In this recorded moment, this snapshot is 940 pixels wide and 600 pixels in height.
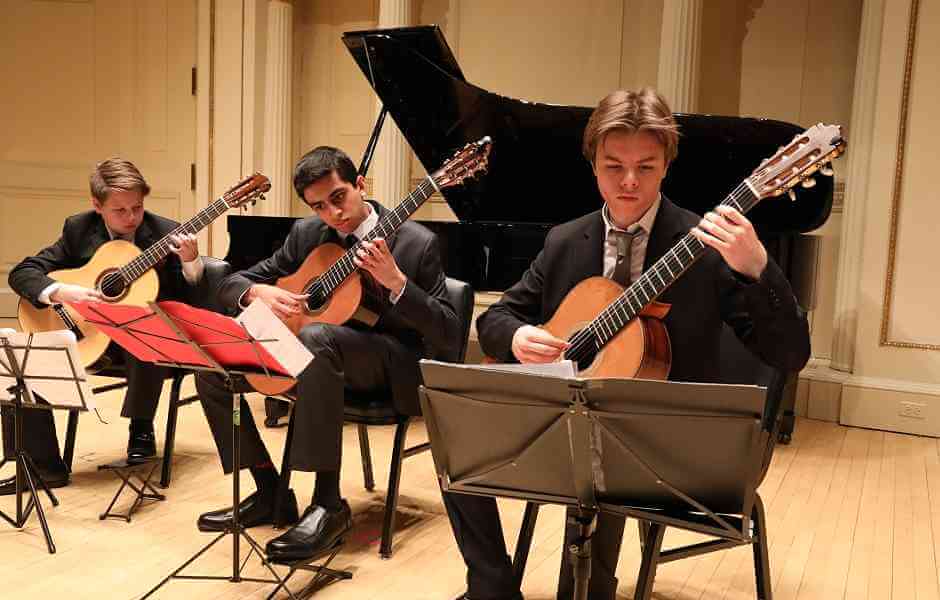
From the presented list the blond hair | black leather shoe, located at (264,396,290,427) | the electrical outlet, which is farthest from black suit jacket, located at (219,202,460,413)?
the electrical outlet

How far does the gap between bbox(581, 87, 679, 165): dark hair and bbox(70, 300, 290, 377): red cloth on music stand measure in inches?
37.1

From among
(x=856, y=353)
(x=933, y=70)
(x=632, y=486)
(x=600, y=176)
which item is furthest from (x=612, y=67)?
(x=632, y=486)

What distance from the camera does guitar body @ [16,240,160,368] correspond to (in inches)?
132

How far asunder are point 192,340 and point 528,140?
2524mm

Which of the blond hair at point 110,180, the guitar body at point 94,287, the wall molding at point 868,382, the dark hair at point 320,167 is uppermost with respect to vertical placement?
the dark hair at point 320,167

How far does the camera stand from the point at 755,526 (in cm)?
223

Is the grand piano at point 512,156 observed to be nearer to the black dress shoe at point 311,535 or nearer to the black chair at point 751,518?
the black dress shoe at point 311,535

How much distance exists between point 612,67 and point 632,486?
4.69 meters

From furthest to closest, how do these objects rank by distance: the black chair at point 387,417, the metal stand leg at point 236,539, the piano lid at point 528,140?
the piano lid at point 528,140 < the black chair at point 387,417 < the metal stand leg at point 236,539

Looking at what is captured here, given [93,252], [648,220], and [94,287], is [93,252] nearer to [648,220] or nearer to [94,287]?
[94,287]

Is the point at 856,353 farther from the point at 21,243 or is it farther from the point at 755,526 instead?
the point at 21,243

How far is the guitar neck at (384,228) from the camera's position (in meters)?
2.86

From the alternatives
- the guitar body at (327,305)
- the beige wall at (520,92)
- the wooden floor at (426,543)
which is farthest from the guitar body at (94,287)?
the beige wall at (520,92)

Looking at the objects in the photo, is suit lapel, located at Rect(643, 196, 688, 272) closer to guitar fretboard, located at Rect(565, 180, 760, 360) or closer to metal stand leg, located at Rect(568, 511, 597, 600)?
guitar fretboard, located at Rect(565, 180, 760, 360)
